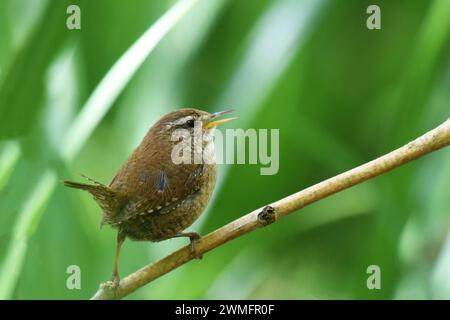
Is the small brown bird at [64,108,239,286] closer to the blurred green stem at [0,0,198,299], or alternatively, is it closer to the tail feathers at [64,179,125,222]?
the tail feathers at [64,179,125,222]

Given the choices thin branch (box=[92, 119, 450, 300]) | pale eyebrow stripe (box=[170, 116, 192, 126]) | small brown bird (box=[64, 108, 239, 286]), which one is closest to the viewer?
thin branch (box=[92, 119, 450, 300])

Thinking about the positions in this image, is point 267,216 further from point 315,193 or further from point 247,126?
point 247,126

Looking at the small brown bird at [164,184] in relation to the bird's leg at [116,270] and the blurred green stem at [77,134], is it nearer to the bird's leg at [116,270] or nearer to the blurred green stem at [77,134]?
the bird's leg at [116,270]

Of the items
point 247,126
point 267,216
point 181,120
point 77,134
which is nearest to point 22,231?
point 77,134

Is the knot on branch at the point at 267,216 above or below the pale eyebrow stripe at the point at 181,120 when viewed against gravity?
below

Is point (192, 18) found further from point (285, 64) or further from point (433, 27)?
point (433, 27)

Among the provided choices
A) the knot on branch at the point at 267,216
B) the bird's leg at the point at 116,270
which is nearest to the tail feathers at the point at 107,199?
the bird's leg at the point at 116,270

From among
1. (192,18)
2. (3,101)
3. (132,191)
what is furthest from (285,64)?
(3,101)

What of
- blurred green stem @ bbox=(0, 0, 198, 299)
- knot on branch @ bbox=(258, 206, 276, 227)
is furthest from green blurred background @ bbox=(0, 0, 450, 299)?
knot on branch @ bbox=(258, 206, 276, 227)
